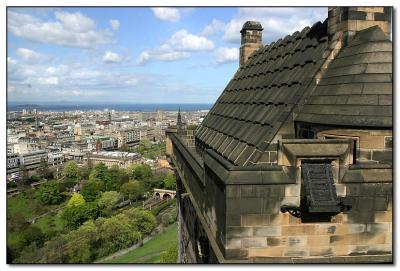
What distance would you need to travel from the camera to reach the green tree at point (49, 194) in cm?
9481

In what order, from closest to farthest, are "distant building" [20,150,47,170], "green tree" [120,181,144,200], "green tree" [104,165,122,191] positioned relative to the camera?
1. "green tree" [120,181,144,200]
2. "green tree" [104,165,122,191]
3. "distant building" [20,150,47,170]

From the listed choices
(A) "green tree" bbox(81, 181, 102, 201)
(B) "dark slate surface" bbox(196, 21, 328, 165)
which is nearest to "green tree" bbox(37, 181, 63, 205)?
(A) "green tree" bbox(81, 181, 102, 201)

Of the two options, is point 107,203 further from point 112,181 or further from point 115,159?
point 115,159

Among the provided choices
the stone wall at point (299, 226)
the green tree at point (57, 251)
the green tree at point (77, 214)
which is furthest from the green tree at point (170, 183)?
the stone wall at point (299, 226)

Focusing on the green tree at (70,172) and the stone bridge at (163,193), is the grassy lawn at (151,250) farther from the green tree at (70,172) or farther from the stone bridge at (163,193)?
the green tree at (70,172)

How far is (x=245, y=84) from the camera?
1170 centimetres

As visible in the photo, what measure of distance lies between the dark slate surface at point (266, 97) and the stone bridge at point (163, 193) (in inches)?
3580

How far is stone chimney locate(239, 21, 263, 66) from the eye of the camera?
1488 cm

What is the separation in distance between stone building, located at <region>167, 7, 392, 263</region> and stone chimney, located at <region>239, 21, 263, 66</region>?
7440mm

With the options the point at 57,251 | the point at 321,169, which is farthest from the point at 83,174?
the point at 321,169

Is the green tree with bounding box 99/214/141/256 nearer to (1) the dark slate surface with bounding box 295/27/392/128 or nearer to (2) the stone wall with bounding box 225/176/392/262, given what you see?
(1) the dark slate surface with bounding box 295/27/392/128

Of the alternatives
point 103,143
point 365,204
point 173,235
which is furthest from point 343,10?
point 103,143

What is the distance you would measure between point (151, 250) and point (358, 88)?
57062 mm

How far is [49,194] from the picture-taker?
94938mm
